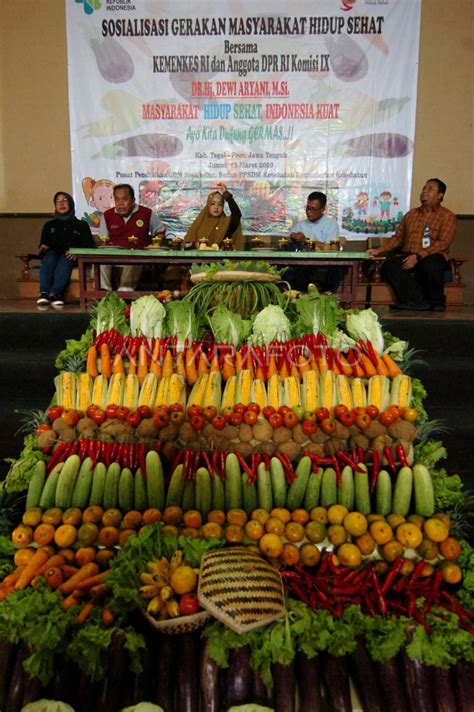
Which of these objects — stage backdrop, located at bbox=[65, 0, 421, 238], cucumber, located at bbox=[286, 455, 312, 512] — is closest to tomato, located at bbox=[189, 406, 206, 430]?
cucumber, located at bbox=[286, 455, 312, 512]

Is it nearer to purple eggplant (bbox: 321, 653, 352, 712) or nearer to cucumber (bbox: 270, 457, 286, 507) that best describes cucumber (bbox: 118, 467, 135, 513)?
cucumber (bbox: 270, 457, 286, 507)

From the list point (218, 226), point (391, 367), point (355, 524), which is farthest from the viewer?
point (218, 226)

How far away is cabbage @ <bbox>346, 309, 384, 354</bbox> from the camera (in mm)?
3133

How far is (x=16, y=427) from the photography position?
375 centimetres

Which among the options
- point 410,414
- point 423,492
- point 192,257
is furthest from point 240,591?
point 192,257

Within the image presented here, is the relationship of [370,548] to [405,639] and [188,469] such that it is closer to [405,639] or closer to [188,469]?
[405,639]

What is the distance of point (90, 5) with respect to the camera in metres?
7.07

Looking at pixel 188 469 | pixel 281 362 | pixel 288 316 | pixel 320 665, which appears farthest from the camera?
pixel 288 316

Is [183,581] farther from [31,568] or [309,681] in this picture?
[31,568]

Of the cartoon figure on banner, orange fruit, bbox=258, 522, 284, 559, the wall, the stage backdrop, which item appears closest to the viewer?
orange fruit, bbox=258, 522, 284, 559

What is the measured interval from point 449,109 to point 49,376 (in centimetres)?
688

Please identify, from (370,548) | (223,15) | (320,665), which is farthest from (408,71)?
(320,665)

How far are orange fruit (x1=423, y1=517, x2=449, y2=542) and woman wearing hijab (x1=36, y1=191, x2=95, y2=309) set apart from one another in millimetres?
4976

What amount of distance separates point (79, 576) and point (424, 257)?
561 centimetres
